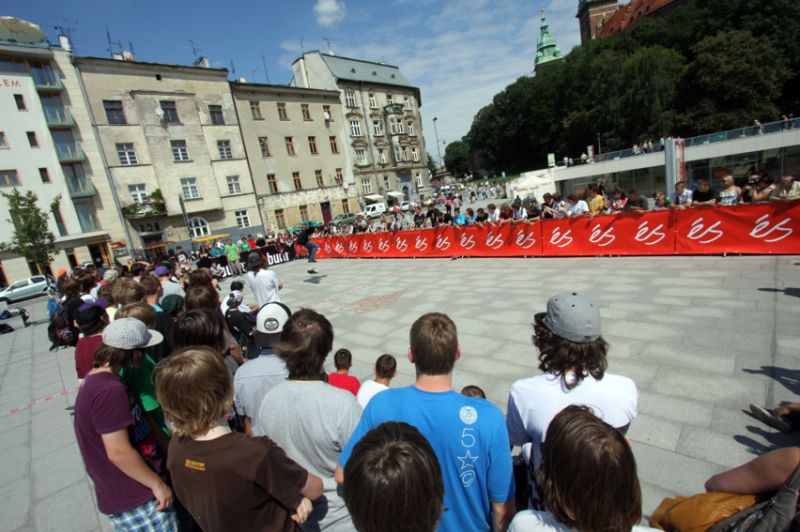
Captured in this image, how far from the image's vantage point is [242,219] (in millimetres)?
35000

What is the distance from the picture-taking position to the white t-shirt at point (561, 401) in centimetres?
197

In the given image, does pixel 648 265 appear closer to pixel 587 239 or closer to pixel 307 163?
pixel 587 239

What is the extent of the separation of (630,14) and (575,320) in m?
90.9

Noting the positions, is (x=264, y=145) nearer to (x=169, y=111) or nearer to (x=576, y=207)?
(x=169, y=111)

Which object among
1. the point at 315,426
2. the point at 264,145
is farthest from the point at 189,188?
the point at 315,426

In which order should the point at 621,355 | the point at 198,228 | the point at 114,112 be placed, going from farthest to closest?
the point at 198,228 < the point at 114,112 < the point at 621,355

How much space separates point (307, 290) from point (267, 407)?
401 inches

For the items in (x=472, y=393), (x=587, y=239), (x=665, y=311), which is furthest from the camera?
(x=587, y=239)

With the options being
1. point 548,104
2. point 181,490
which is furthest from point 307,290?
point 548,104

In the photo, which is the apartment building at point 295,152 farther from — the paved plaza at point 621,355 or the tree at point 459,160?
the tree at point 459,160

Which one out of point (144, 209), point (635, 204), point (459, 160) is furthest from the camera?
point (459, 160)

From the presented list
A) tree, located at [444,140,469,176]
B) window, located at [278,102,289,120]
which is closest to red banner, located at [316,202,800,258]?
window, located at [278,102,289,120]

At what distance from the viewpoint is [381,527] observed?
1.12 metres

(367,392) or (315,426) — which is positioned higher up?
(315,426)
